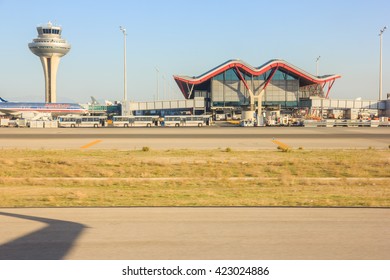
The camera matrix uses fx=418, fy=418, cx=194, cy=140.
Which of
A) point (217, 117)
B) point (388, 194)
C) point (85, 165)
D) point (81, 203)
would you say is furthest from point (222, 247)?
point (217, 117)

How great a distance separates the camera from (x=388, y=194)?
17156 millimetres

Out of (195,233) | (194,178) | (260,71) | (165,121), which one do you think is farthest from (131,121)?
(195,233)

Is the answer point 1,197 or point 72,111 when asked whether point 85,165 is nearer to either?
point 1,197

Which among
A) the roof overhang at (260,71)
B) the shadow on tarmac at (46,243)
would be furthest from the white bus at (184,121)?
the shadow on tarmac at (46,243)

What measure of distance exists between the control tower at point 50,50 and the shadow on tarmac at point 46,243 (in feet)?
592

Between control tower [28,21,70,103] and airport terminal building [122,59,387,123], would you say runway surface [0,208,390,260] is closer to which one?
airport terminal building [122,59,387,123]

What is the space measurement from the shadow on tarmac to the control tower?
592ft

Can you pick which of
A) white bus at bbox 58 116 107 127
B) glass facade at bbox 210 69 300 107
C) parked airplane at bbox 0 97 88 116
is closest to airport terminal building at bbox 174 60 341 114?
glass facade at bbox 210 69 300 107

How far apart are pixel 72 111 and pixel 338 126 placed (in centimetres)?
6951

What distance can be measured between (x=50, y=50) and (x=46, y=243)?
183m

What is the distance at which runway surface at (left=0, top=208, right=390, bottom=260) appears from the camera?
8.38 meters

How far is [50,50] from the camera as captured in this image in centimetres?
17750

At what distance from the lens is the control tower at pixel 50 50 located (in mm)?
177000

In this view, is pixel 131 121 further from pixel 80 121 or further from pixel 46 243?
pixel 46 243
